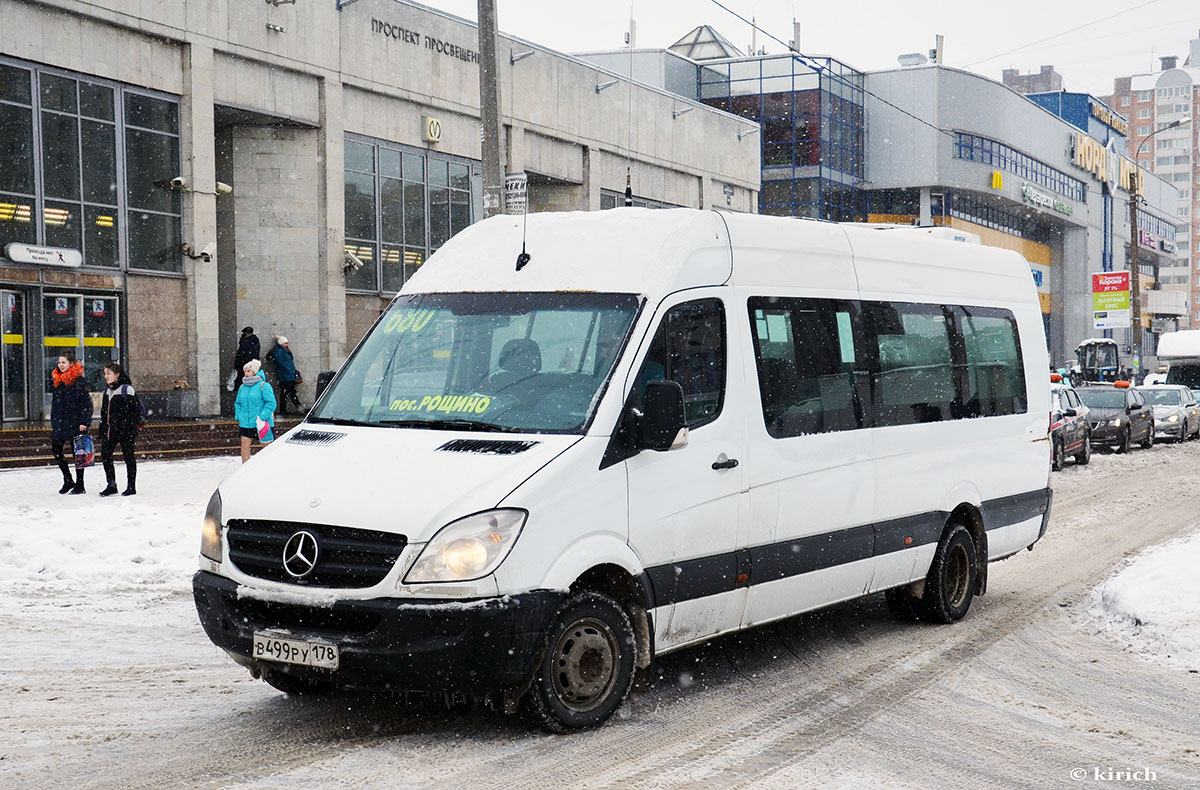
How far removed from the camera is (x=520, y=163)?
33344 millimetres

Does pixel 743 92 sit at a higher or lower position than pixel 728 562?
higher

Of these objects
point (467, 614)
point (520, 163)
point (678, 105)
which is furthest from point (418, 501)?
point (678, 105)

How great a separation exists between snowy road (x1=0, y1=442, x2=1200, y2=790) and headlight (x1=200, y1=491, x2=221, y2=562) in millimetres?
780

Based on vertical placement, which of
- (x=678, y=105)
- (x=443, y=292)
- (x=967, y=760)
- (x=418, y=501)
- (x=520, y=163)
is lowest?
(x=967, y=760)

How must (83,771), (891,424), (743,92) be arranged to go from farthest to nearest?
(743,92) < (891,424) < (83,771)

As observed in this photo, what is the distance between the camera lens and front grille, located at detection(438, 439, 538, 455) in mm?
5875

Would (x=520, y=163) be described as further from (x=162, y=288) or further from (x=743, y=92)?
(x=743, y=92)

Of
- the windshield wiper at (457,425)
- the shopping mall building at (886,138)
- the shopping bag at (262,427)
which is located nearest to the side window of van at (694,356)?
the windshield wiper at (457,425)

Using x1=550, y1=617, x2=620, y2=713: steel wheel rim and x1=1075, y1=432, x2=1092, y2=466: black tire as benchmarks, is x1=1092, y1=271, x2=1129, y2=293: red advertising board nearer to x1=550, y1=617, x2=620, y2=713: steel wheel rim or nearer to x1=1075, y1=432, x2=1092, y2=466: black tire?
x1=1075, y1=432, x2=1092, y2=466: black tire

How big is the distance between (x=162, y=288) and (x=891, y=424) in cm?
1918

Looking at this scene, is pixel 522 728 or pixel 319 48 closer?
pixel 522 728

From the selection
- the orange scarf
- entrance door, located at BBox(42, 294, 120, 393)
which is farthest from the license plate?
entrance door, located at BBox(42, 294, 120, 393)

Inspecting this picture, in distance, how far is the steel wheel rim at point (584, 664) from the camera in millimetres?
5855

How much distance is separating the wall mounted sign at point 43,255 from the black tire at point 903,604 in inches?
685
